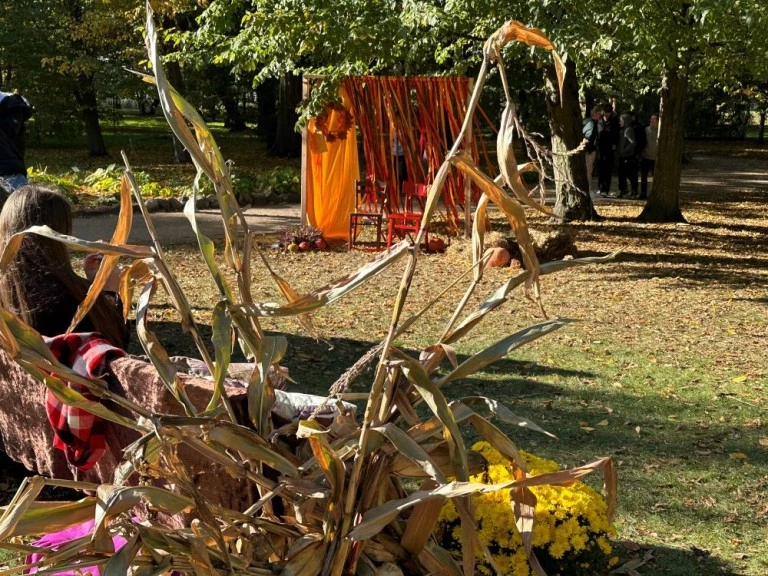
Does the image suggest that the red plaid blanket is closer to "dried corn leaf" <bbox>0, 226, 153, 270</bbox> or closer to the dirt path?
"dried corn leaf" <bbox>0, 226, 153, 270</bbox>

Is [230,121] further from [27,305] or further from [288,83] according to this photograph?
[27,305]

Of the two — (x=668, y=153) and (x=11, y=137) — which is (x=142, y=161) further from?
(x=11, y=137)

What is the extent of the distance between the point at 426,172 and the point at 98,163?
13544 mm

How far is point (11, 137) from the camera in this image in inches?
296

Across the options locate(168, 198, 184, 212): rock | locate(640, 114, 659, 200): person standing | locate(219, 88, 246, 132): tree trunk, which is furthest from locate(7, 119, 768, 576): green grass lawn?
locate(219, 88, 246, 132): tree trunk

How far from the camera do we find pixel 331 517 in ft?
7.55

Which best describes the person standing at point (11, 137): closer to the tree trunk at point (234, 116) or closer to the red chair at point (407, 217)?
the red chair at point (407, 217)

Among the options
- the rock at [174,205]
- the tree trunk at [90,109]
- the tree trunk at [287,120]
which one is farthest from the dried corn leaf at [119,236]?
the tree trunk at [287,120]

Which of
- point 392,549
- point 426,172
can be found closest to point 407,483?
point 392,549

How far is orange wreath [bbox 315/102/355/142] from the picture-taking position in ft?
42.2

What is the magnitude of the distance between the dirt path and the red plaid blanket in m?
8.70

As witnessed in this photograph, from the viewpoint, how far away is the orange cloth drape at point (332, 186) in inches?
530

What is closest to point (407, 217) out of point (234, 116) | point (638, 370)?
Answer: point (638, 370)

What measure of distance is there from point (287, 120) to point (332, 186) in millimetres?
14484
